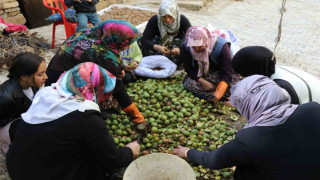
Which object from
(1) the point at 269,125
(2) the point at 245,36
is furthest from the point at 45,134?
(2) the point at 245,36

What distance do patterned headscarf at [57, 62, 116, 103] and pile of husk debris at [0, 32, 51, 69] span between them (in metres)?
3.52

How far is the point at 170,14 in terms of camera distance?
435 centimetres

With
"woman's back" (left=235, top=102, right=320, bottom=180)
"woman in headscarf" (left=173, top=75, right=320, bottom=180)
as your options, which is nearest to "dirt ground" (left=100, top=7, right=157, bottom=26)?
"woman in headscarf" (left=173, top=75, right=320, bottom=180)

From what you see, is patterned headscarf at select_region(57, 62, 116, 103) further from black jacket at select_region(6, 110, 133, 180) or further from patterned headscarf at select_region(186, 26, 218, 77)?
patterned headscarf at select_region(186, 26, 218, 77)

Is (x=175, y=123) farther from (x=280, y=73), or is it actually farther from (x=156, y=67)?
(x=156, y=67)

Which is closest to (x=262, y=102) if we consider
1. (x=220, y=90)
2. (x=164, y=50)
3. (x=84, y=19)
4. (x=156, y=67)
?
(x=220, y=90)

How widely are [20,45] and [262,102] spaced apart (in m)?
5.23

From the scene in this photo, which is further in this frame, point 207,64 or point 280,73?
point 207,64

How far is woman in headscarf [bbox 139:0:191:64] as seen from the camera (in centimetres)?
442

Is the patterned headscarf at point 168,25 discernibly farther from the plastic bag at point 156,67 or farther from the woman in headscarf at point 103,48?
the woman in headscarf at point 103,48

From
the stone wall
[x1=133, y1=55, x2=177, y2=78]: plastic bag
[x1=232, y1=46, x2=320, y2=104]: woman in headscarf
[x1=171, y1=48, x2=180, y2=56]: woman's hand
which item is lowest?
[x1=133, y1=55, x2=177, y2=78]: plastic bag

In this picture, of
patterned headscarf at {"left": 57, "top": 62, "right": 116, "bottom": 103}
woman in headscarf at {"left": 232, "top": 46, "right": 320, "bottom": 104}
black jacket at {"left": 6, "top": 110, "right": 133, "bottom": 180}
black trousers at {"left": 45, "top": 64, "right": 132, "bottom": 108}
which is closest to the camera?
black jacket at {"left": 6, "top": 110, "right": 133, "bottom": 180}

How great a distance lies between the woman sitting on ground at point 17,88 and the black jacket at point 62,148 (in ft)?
2.38

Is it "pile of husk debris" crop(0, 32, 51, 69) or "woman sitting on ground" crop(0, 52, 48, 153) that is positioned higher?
"woman sitting on ground" crop(0, 52, 48, 153)
